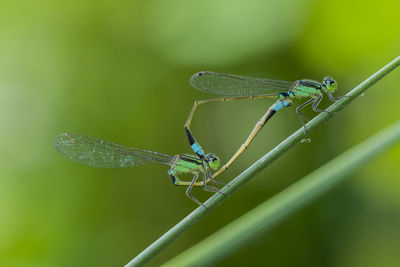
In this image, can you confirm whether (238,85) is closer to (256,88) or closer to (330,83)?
(256,88)

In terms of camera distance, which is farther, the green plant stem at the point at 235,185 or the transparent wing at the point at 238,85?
the transparent wing at the point at 238,85

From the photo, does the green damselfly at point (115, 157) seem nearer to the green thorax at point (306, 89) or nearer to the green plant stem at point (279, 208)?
the green thorax at point (306, 89)

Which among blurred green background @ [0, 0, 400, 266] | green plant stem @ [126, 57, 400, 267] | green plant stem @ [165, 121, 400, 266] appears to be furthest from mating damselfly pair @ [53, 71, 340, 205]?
green plant stem @ [165, 121, 400, 266]

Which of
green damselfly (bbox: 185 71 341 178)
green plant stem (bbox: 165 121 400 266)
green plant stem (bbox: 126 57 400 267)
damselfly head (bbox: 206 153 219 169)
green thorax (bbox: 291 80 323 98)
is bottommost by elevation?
green plant stem (bbox: 165 121 400 266)

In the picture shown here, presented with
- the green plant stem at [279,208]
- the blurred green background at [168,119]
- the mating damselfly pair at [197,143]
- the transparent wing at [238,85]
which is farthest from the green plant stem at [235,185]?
the blurred green background at [168,119]

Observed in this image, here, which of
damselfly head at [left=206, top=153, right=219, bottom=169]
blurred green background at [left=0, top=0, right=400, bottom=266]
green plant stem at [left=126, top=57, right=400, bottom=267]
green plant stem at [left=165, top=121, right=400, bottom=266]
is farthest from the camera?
blurred green background at [left=0, top=0, right=400, bottom=266]

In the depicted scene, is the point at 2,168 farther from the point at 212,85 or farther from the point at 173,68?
the point at 212,85

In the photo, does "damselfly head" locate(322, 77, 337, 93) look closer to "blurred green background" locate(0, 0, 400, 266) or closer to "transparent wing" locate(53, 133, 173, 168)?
"transparent wing" locate(53, 133, 173, 168)

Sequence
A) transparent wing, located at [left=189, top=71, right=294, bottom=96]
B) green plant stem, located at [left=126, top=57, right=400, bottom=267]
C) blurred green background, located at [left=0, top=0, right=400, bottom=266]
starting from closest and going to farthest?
1. green plant stem, located at [left=126, top=57, right=400, bottom=267]
2. transparent wing, located at [left=189, top=71, right=294, bottom=96]
3. blurred green background, located at [left=0, top=0, right=400, bottom=266]
